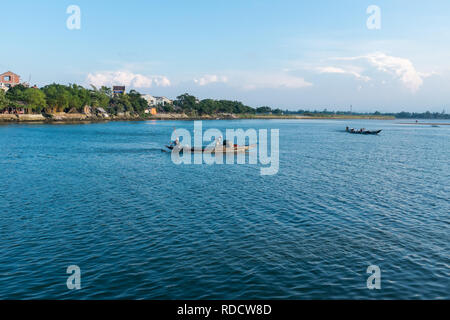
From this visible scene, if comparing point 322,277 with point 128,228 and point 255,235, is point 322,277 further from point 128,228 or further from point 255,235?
point 128,228

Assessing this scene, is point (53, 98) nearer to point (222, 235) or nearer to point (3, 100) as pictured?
point (3, 100)

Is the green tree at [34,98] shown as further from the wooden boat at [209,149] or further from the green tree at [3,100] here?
the wooden boat at [209,149]

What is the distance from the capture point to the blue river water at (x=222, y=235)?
14.4 meters

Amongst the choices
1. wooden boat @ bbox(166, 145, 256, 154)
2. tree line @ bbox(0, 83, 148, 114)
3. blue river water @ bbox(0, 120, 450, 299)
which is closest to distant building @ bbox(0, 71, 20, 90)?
tree line @ bbox(0, 83, 148, 114)

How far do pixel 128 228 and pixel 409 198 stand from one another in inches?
957

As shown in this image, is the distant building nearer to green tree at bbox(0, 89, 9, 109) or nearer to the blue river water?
green tree at bbox(0, 89, 9, 109)

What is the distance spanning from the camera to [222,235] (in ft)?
65.9

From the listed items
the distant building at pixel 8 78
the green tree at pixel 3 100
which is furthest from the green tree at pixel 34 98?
the distant building at pixel 8 78

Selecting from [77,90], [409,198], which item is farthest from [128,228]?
[77,90]

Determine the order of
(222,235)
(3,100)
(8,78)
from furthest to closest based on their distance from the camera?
(8,78) < (3,100) < (222,235)

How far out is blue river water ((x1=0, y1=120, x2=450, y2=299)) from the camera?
14391 millimetres

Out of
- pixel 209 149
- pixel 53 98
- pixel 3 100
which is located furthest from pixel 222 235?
pixel 53 98

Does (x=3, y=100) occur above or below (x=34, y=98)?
below

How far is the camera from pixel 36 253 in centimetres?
1716
